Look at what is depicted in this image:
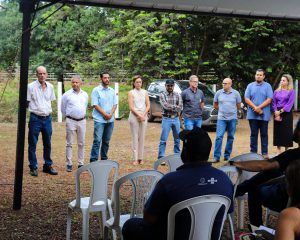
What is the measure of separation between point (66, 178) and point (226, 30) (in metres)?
13.7

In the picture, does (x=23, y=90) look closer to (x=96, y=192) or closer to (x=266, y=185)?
(x=96, y=192)

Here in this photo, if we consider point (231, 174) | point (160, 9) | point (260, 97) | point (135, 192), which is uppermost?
point (160, 9)

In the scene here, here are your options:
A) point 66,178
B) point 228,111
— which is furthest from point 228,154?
point 66,178

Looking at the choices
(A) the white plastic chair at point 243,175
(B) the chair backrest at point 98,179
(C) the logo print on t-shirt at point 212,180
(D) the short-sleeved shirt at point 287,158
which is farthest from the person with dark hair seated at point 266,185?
(B) the chair backrest at point 98,179

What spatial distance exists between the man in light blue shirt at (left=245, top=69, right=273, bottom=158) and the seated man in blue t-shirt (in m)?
5.61

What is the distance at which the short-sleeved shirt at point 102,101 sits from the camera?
786 centimetres

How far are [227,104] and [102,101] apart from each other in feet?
8.08

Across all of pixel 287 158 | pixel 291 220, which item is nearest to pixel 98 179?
pixel 287 158

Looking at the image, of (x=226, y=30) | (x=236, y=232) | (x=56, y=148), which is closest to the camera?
(x=236, y=232)

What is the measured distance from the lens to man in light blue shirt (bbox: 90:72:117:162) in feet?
25.7

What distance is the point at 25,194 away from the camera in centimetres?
634

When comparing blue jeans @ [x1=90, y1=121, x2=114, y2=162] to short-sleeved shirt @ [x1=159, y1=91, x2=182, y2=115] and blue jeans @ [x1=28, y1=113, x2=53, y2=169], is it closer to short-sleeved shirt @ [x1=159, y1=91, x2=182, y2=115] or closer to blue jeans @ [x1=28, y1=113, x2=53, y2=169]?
blue jeans @ [x1=28, y1=113, x2=53, y2=169]

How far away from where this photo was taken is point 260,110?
8477 millimetres

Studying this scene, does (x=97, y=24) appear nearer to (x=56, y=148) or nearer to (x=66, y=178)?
(x=56, y=148)
